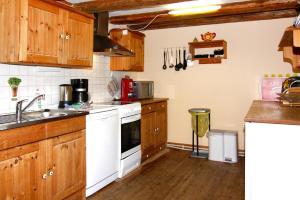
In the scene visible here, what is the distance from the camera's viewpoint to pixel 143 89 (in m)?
4.55

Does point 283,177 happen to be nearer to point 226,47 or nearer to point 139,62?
point 226,47

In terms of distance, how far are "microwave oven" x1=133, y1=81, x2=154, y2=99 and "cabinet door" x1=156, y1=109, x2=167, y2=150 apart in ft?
1.21

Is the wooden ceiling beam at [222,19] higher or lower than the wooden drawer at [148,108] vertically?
higher

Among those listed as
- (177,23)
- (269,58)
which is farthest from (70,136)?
(269,58)

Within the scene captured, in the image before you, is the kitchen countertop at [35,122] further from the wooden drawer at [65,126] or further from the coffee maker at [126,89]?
the coffee maker at [126,89]

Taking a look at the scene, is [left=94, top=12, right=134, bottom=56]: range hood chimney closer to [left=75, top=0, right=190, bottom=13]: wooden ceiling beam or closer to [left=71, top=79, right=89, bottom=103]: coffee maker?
[left=75, top=0, right=190, bottom=13]: wooden ceiling beam

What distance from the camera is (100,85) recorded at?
4090 mm

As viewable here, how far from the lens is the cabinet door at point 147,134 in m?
3.99

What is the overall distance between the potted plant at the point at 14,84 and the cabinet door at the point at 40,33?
0.38 meters

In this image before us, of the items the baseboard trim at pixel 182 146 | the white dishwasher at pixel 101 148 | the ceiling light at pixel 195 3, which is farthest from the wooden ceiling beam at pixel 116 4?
the baseboard trim at pixel 182 146

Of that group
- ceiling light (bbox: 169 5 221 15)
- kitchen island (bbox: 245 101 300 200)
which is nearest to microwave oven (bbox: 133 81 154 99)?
ceiling light (bbox: 169 5 221 15)

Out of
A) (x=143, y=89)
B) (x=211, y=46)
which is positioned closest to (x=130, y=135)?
(x=143, y=89)

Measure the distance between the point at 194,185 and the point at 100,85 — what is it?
6.69ft

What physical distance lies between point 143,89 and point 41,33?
230 cm
